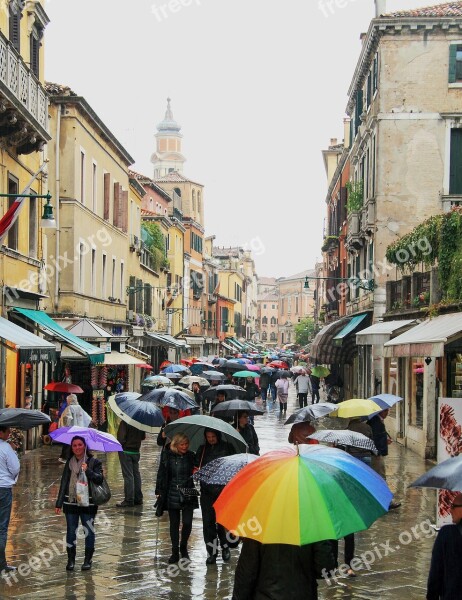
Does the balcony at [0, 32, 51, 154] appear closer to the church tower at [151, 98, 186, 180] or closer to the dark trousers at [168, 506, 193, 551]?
the dark trousers at [168, 506, 193, 551]

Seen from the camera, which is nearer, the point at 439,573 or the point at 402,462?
the point at 439,573

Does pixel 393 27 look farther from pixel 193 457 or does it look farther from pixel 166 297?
pixel 166 297

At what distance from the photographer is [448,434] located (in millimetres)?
11008

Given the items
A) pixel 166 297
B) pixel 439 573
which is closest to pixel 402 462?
pixel 439 573

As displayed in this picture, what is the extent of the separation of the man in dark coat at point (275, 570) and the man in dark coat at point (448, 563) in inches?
30.9

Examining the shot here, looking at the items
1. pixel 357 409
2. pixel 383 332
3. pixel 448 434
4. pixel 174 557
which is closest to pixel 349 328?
pixel 383 332

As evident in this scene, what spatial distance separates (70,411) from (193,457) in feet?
24.2

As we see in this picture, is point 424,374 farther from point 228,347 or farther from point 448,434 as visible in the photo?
point 228,347

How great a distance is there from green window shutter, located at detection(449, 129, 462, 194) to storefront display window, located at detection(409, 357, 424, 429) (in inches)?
350

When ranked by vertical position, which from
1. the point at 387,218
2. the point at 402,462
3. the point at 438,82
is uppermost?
the point at 438,82

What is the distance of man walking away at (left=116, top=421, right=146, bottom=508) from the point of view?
1377cm

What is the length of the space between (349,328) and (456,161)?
7086mm

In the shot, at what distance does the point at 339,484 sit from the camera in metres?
5.70

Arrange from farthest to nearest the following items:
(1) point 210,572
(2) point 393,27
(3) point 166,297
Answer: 1. (3) point 166,297
2. (2) point 393,27
3. (1) point 210,572
